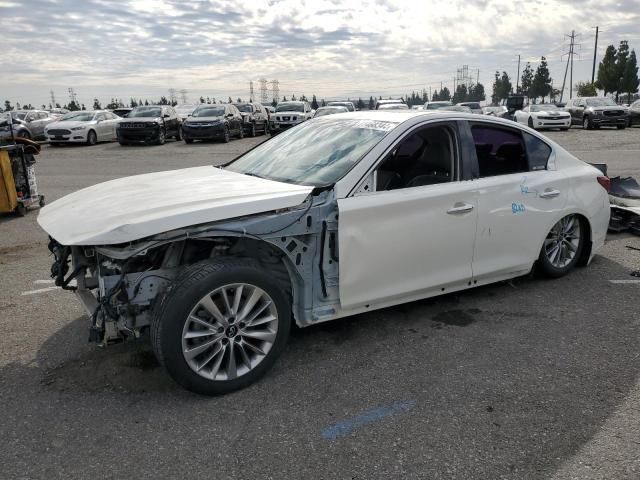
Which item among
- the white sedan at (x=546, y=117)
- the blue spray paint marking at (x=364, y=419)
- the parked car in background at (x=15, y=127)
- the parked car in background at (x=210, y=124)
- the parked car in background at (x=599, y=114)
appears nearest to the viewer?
the blue spray paint marking at (x=364, y=419)

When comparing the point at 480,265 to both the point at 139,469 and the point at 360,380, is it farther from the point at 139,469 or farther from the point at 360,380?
the point at 139,469

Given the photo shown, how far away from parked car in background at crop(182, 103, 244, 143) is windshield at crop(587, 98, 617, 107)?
19039mm

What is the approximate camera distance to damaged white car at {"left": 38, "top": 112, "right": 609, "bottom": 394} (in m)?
3.27

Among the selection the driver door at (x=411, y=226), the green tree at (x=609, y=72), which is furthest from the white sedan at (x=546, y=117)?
the green tree at (x=609, y=72)

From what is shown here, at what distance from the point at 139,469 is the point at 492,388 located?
2.08 m

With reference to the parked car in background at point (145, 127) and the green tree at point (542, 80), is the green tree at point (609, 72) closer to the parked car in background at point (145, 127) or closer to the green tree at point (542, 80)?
the green tree at point (542, 80)

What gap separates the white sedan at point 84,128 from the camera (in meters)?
23.9

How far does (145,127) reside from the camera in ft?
78.7

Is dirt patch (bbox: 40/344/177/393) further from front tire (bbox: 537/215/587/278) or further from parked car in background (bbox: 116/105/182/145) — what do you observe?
parked car in background (bbox: 116/105/182/145)

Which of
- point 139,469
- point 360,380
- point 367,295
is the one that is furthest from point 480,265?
point 139,469

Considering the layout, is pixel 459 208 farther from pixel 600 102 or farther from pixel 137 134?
pixel 600 102

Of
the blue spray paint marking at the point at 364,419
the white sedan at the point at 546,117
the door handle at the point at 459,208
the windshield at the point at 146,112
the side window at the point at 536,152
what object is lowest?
the white sedan at the point at 546,117

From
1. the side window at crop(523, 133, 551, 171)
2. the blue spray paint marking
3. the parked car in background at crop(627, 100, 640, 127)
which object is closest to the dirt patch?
the blue spray paint marking

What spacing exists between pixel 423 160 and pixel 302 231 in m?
1.62
